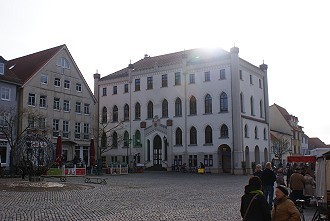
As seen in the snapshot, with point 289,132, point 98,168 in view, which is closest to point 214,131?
point 98,168

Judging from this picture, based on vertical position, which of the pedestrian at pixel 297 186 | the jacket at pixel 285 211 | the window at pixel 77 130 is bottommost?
the pedestrian at pixel 297 186

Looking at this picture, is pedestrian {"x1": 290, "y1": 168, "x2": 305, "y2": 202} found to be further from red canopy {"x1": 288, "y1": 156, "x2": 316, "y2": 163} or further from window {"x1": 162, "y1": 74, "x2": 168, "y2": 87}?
window {"x1": 162, "y1": 74, "x2": 168, "y2": 87}

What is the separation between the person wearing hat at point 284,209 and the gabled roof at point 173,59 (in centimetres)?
4676

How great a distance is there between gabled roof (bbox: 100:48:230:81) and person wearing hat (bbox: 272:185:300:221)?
46759mm

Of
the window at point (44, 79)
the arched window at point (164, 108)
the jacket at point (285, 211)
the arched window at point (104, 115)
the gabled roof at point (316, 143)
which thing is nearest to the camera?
the jacket at point (285, 211)

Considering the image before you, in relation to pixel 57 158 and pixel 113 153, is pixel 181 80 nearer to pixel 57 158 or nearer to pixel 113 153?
pixel 113 153

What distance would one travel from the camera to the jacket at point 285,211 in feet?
21.1

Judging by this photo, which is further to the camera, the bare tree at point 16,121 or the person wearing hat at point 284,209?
the bare tree at point 16,121

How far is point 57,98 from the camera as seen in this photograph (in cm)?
4975

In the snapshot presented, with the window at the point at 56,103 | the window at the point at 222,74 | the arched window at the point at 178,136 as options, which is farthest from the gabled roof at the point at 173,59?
the window at the point at 56,103

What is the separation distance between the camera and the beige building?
4603 cm

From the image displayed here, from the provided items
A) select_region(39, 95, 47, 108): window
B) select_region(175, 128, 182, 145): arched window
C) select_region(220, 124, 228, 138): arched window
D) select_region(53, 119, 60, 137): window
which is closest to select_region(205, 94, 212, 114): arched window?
select_region(220, 124, 228, 138): arched window

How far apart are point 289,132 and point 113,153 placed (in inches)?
1426

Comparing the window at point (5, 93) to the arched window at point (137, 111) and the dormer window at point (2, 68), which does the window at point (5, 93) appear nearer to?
the dormer window at point (2, 68)
